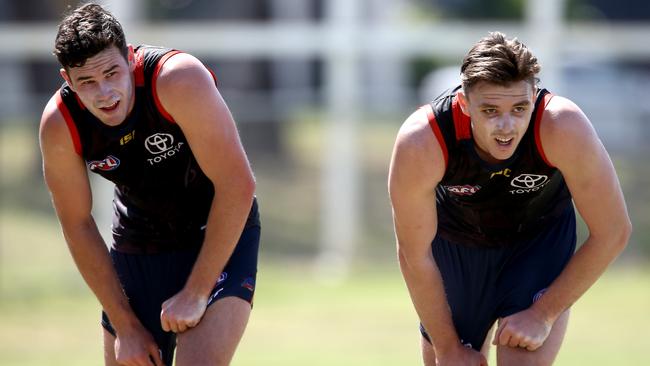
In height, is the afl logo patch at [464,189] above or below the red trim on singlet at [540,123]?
below

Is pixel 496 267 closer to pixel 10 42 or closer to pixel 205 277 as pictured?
pixel 205 277

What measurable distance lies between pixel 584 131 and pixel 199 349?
1888mm

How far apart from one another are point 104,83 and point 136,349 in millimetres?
1227

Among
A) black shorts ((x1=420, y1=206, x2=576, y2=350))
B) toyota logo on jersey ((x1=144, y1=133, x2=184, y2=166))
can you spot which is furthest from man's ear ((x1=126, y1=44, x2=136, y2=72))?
black shorts ((x1=420, y1=206, x2=576, y2=350))

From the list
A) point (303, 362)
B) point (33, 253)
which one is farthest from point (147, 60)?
point (33, 253)

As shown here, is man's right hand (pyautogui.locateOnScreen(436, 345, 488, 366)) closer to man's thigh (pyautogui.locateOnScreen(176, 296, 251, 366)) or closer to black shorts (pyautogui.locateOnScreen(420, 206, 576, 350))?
black shorts (pyautogui.locateOnScreen(420, 206, 576, 350))

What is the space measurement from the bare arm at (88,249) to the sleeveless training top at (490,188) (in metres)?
1.57

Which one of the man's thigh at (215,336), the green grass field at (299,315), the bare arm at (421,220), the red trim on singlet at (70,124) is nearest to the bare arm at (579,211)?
the bare arm at (421,220)

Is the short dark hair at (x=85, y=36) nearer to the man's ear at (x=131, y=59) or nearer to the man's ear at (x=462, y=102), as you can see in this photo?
the man's ear at (x=131, y=59)

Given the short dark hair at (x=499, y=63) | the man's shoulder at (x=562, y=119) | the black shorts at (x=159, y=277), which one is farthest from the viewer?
the black shorts at (x=159, y=277)

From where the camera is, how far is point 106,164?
16.4ft

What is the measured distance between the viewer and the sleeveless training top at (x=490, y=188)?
186 inches

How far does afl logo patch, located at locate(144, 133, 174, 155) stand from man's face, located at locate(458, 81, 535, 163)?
1356mm

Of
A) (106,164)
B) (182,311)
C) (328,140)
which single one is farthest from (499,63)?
(328,140)
